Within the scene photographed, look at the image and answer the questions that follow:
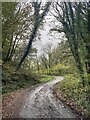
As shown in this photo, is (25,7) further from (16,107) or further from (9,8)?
(16,107)

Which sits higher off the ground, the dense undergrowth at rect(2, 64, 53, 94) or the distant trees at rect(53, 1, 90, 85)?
the distant trees at rect(53, 1, 90, 85)

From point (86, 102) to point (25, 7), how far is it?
1201 cm

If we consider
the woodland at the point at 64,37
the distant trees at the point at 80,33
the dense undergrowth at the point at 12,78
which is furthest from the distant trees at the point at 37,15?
the distant trees at the point at 80,33

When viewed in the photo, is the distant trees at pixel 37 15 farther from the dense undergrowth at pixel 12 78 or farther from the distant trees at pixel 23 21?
the dense undergrowth at pixel 12 78

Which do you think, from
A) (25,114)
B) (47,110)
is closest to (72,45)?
(47,110)

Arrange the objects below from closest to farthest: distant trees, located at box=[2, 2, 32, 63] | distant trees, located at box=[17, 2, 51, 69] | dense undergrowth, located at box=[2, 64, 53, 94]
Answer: distant trees, located at box=[2, 2, 32, 63] → dense undergrowth, located at box=[2, 64, 53, 94] → distant trees, located at box=[17, 2, 51, 69]

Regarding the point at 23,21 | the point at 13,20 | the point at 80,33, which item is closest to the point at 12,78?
the point at 23,21


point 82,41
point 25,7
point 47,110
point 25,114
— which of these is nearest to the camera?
point 25,114

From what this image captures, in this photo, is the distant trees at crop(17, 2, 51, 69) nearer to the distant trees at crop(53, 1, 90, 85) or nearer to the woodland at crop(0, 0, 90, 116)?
the woodland at crop(0, 0, 90, 116)

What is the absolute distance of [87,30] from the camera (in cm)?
1359

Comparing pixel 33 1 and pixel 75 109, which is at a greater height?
pixel 33 1

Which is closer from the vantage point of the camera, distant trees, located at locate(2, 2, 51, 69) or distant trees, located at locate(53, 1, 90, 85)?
distant trees, located at locate(53, 1, 90, 85)

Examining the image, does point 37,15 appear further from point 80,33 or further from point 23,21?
point 80,33

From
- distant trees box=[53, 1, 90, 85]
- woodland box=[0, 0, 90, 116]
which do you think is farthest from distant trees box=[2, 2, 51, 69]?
distant trees box=[53, 1, 90, 85]
